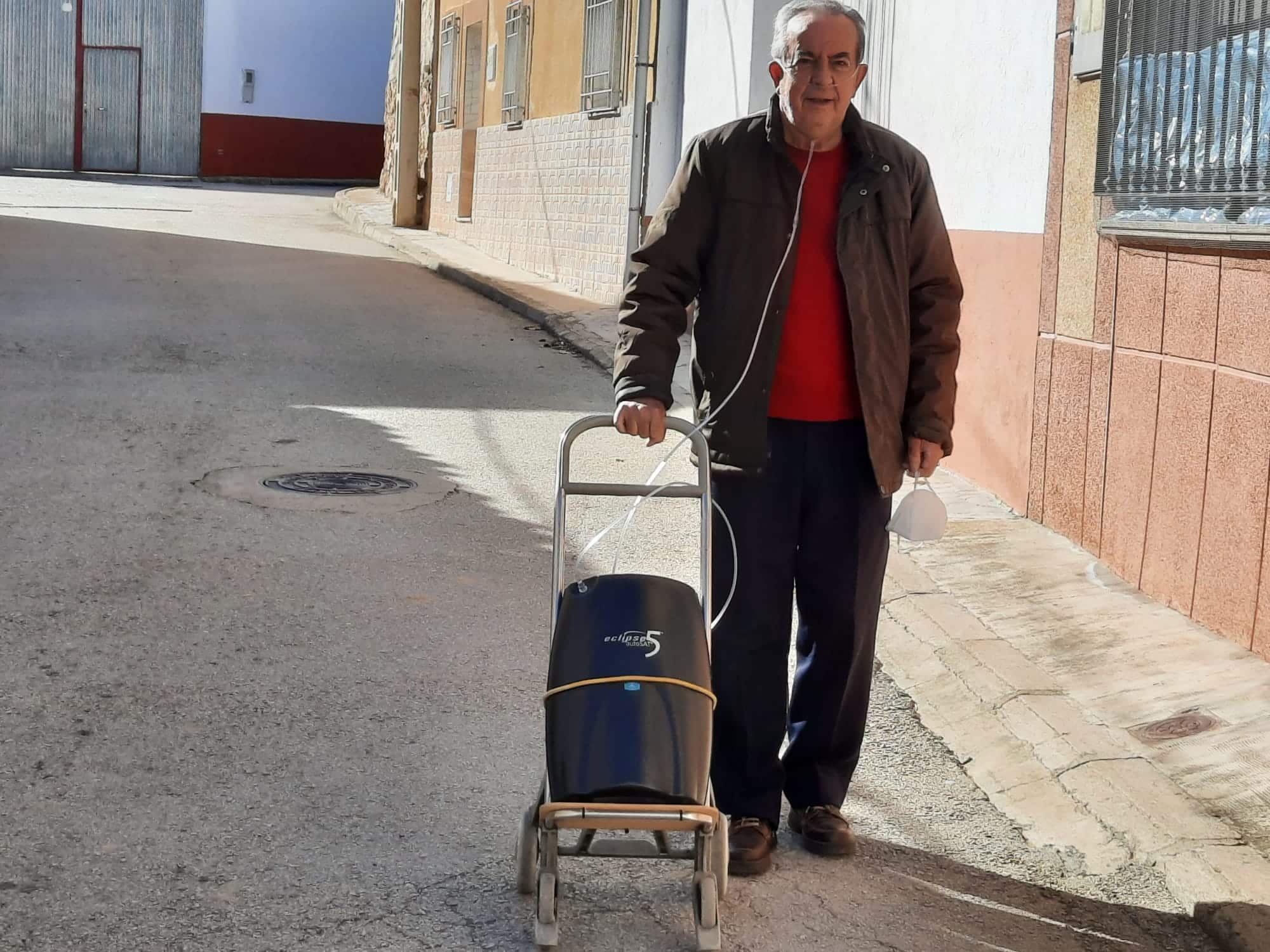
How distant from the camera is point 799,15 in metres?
3.67

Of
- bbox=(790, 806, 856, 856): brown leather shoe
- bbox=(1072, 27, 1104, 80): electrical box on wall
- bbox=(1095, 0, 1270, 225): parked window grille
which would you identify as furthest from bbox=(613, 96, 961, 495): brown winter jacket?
bbox=(1072, 27, 1104, 80): electrical box on wall

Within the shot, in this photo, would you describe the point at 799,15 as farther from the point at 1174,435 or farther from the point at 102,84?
the point at 102,84

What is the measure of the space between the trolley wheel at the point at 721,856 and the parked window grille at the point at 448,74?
22.4 metres

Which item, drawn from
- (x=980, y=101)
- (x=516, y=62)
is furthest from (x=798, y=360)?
(x=516, y=62)

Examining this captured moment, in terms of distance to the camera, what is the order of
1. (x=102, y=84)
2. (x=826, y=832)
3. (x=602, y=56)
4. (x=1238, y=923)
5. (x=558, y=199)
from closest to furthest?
(x=1238, y=923) < (x=826, y=832) < (x=602, y=56) < (x=558, y=199) < (x=102, y=84)

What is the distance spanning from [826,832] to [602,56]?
13.8 meters

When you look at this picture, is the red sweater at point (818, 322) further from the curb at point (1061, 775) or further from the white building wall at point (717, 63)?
the white building wall at point (717, 63)

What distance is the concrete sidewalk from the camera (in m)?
4.00

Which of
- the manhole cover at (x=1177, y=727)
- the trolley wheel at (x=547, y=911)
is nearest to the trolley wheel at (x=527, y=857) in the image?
the trolley wheel at (x=547, y=911)

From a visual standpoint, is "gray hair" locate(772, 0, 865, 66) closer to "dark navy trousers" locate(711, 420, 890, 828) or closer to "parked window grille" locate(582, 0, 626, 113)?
"dark navy trousers" locate(711, 420, 890, 828)

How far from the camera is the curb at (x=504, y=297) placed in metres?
13.2

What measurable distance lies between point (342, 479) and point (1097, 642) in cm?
392

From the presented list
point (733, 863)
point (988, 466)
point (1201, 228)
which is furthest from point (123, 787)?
point (988, 466)

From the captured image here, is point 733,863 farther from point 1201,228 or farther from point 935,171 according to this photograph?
point 935,171
